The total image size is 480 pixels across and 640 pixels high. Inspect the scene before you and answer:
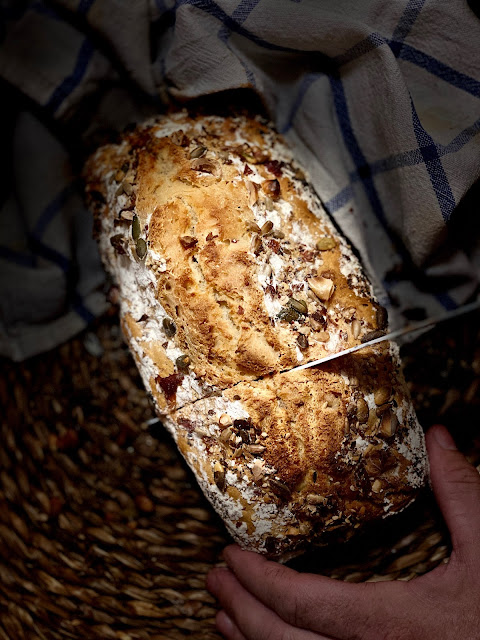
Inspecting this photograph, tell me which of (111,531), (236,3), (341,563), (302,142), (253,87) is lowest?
(341,563)

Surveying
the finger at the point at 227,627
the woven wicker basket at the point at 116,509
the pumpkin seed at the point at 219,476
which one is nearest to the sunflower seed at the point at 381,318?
the woven wicker basket at the point at 116,509

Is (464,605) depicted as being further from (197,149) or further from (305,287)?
(197,149)

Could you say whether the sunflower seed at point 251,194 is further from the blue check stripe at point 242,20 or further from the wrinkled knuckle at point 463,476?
the wrinkled knuckle at point 463,476

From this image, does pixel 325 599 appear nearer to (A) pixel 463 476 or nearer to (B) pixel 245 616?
(B) pixel 245 616

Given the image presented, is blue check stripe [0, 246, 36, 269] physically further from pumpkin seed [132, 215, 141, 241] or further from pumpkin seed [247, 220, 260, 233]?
pumpkin seed [247, 220, 260, 233]

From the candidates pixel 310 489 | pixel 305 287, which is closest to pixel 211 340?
pixel 305 287

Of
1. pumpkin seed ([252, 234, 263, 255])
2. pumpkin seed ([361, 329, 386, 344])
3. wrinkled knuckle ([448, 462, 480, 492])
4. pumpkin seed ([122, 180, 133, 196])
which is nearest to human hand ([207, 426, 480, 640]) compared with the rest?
wrinkled knuckle ([448, 462, 480, 492])
